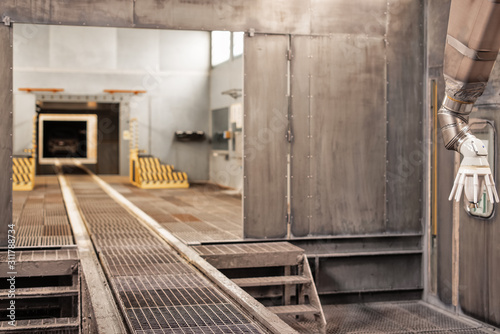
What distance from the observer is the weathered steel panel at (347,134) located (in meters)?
7.79

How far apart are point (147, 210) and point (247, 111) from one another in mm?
4484

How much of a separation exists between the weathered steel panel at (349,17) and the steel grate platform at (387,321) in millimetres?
3658

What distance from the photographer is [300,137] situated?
7.75 metres

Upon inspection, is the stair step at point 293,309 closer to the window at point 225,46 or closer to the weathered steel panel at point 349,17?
the weathered steel panel at point 349,17

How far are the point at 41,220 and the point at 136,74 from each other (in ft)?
34.8

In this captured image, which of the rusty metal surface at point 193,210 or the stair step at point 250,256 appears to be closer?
the stair step at point 250,256

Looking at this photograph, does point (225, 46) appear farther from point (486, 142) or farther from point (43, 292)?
point (43, 292)

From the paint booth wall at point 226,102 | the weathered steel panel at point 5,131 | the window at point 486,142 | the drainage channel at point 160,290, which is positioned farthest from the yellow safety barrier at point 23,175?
the window at point 486,142

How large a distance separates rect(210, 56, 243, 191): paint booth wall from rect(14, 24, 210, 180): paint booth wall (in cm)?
Answer: 59

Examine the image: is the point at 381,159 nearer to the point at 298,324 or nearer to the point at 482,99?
the point at 482,99

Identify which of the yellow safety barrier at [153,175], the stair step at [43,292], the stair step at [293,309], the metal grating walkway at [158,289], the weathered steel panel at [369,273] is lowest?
the stair step at [293,309]

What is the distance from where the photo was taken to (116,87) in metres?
19.1

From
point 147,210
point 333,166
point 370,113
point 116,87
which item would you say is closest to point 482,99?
point 370,113

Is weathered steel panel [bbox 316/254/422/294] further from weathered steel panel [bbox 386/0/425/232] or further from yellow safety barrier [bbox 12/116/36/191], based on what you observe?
yellow safety barrier [bbox 12/116/36/191]
